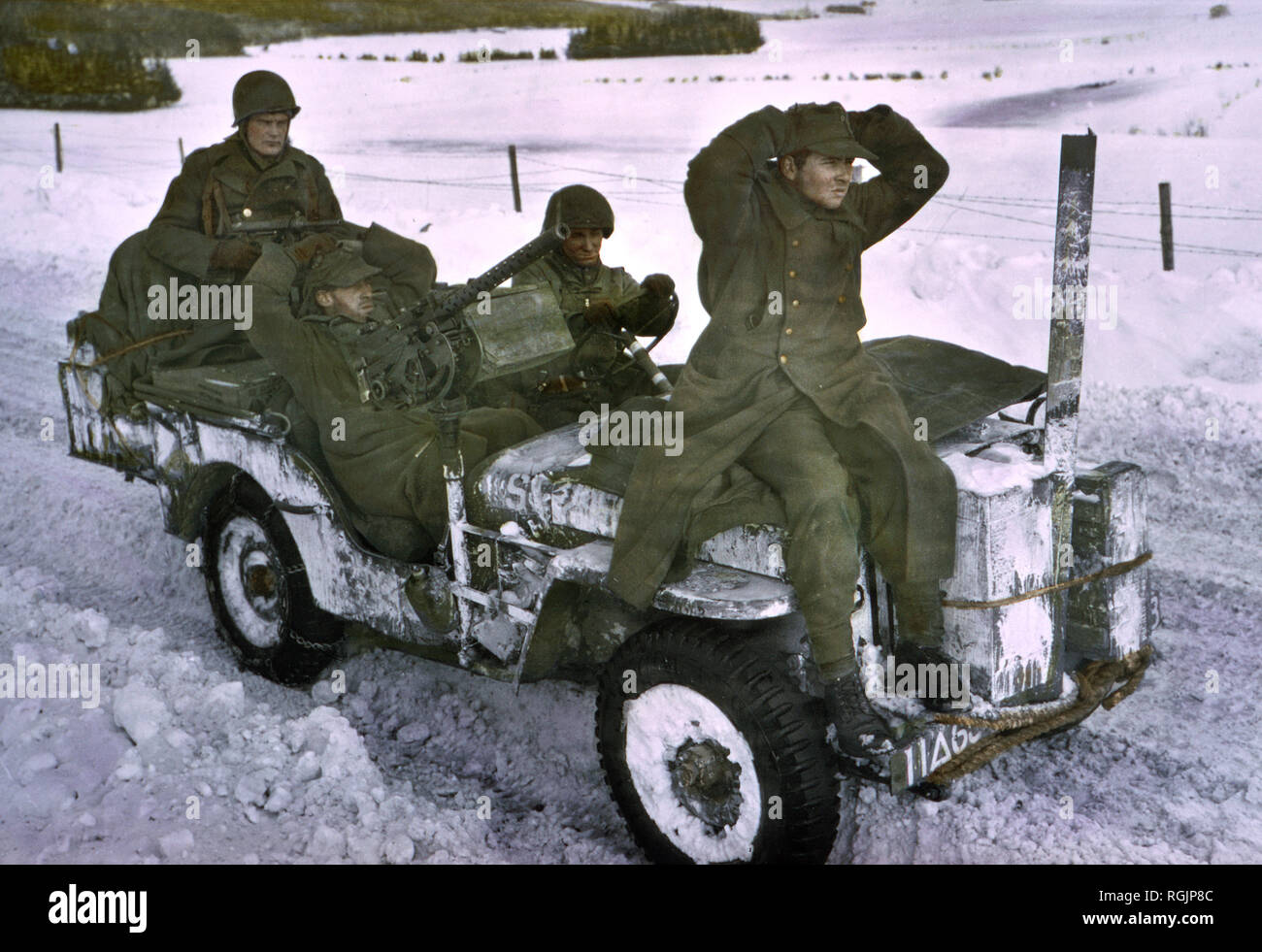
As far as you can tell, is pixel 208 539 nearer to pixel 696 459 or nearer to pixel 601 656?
pixel 601 656

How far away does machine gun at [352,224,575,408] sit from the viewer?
3955mm

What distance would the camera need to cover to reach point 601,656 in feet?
13.2

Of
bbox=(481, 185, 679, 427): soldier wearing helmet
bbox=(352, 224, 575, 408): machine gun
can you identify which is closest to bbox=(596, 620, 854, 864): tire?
bbox=(352, 224, 575, 408): machine gun

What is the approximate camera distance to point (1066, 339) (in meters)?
3.32

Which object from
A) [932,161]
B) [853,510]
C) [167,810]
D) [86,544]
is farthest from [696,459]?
[86,544]

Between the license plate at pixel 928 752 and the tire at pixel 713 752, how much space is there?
7.7 inches

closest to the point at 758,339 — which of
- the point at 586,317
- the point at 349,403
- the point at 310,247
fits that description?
the point at 586,317

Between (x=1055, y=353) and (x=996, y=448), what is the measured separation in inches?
18.0

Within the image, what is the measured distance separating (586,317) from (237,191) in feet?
6.86

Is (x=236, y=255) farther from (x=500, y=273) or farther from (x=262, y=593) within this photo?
(x=500, y=273)

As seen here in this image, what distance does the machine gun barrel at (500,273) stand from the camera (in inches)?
148

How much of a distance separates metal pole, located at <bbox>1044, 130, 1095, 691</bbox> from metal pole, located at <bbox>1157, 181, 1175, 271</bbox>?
24.5 ft

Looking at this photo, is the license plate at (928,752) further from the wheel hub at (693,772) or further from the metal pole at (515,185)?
the metal pole at (515,185)

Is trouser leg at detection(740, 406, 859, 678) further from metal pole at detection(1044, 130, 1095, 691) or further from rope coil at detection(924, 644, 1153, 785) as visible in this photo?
metal pole at detection(1044, 130, 1095, 691)
